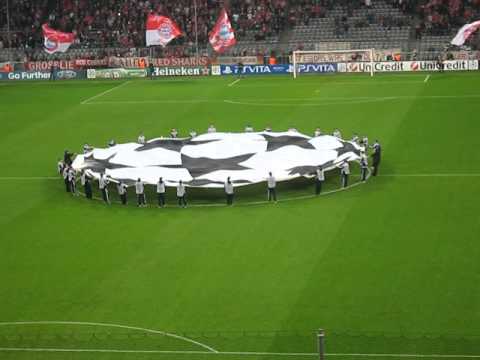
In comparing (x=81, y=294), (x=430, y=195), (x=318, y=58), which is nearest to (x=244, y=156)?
(x=430, y=195)

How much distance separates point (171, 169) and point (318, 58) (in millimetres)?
34292

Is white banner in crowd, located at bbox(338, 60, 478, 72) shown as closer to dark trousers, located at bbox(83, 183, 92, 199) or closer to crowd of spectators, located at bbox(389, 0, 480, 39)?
crowd of spectators, located at bbox(389, 0, 480, 39)

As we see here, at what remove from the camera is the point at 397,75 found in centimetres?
6688

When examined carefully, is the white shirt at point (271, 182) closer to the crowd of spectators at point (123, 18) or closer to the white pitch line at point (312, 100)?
the white pitch line at point (312, 100)

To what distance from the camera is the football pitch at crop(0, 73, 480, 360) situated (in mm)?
24344

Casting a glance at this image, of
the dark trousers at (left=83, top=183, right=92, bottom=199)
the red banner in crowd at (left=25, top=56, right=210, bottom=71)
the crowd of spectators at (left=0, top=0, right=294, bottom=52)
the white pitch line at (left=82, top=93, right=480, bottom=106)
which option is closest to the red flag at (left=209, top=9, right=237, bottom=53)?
the red banner in crowd at (left=25, top=56, right=210, bottom=71)

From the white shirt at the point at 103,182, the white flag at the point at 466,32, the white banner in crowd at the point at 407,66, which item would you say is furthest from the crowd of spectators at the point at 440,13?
the white shirt at the point at 103,182

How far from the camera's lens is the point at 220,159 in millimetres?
40312

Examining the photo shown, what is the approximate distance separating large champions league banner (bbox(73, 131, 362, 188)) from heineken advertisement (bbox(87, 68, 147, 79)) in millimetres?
30836

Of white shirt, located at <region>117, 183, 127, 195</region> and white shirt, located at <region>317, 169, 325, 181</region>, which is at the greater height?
white shirt, located at <region>317, 169, 325, 181</region>

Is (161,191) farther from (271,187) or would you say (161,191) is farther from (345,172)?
(345,172)

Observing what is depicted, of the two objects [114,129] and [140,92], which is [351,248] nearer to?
[114,129]

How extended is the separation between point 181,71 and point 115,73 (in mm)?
5186

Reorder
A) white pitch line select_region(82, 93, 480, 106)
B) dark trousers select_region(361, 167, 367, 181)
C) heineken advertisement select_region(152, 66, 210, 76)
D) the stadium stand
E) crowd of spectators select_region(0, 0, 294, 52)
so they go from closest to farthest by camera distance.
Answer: dark trousers select_region(361, 167, 367, 181) → white pitch line select_region(82, 93, 480, 106) → the stadium stand → heineken advertisement select_region(152, 66, 210, 76) → crowd of spectators select_region(0, 0, 294, 52)
